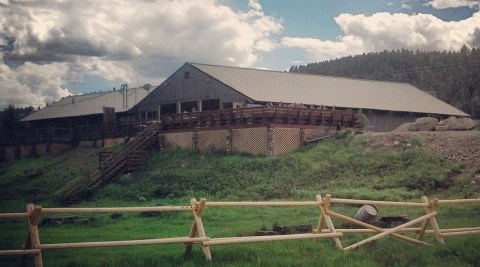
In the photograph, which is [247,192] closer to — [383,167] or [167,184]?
[167,184]

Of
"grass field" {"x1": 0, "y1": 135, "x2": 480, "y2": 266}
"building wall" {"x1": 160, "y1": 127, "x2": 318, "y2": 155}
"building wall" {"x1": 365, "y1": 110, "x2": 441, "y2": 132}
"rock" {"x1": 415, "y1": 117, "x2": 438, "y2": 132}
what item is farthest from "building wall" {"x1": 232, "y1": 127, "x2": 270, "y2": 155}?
"building wall" {"x1": 365, "y1": 110, "x2": 441, "y2": 132}

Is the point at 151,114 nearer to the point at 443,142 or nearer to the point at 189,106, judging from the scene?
the point at 189,106

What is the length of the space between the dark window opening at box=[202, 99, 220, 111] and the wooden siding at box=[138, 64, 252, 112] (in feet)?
1.00

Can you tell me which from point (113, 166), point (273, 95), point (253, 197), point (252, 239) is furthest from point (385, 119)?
point (252, 239)

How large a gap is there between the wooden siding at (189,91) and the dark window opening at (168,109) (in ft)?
1.06

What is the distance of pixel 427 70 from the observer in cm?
11825

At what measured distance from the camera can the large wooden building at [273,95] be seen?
1703 inches

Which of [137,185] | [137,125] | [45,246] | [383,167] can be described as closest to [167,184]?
[137,185]

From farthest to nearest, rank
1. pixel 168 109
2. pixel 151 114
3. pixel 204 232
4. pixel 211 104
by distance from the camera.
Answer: pixel 151 114
pixel 168 109
pixel 211 104
pixel 204 232

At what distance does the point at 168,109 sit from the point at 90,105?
15.9m

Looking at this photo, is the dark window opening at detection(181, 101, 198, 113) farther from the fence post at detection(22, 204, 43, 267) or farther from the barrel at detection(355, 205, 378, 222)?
the fence post at detection(22, 204, 43, 267)

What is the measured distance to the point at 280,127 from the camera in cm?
3712

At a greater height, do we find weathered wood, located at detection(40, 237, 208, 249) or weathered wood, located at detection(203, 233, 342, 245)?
weathered wood, located at detection(40, 237, 208, 249)

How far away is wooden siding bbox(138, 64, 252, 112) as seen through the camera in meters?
43.4
